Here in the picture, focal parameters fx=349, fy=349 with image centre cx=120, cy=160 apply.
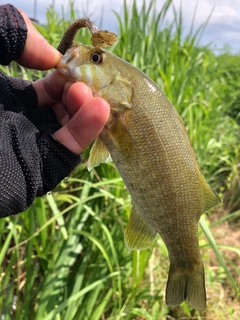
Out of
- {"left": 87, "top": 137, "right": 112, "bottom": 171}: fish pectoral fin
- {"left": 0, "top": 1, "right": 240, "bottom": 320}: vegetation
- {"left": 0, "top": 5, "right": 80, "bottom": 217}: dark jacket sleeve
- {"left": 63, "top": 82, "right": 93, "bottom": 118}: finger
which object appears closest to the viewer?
{"left": 0, "top": 5, "right": 80, "bottom": 217}: dark jacket sleeve

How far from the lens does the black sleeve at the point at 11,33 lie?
4.23 ft

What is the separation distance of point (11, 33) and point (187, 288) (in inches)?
47.7

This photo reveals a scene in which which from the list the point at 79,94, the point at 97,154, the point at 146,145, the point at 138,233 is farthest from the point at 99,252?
the point at 79,94

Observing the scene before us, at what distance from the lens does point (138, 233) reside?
1439 mm

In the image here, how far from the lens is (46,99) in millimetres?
1602

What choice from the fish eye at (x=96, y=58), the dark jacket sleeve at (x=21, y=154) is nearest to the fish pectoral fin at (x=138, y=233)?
the dark jacket sleeve at (x=21, y=154)

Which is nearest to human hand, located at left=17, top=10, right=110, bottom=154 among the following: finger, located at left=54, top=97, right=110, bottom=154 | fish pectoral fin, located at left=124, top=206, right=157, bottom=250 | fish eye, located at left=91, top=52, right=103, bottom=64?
finger, located at left=54, top=97, right=110, bottom=154

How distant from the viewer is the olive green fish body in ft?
4.26

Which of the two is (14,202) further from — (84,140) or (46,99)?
(46,99)

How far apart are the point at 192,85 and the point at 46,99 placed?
225cm

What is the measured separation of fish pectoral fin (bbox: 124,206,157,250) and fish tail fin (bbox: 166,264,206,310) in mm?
163

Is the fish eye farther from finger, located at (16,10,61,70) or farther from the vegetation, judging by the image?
the vegetation

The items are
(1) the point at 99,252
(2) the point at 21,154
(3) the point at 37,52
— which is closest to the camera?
(2) the point at 21,154

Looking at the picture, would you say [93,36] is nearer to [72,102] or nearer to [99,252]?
[72,102]
